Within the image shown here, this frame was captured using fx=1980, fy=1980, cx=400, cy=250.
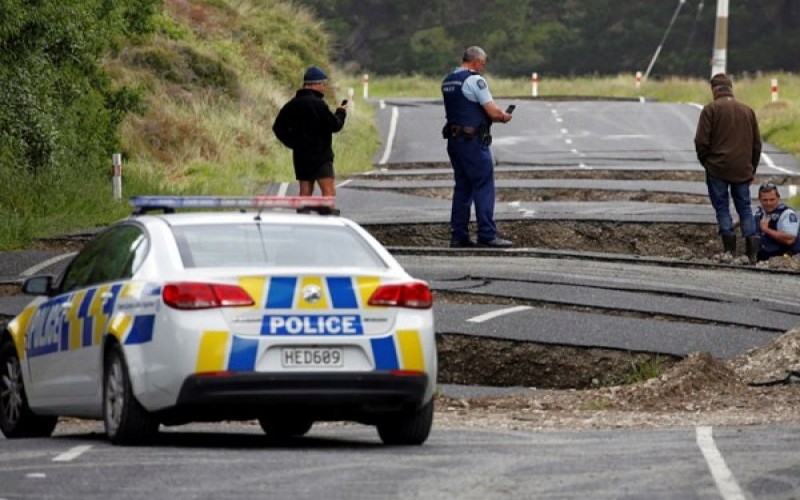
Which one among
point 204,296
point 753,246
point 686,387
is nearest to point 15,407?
point 204,296

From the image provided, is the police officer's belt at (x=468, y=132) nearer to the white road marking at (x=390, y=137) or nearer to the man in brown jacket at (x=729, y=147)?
the man in brown jacket at (x=729, y=147)

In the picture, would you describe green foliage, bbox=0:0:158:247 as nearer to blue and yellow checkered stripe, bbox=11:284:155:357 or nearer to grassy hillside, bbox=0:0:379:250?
grassy hillside, bbox=0:0:379:250

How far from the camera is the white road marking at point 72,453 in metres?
9.62

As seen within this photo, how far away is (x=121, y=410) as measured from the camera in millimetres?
10141

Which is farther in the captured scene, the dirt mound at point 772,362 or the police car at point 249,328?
the dirt mound at point 772,362

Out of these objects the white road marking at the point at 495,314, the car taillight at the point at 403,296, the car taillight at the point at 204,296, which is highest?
the car taillight at the point at 204,296

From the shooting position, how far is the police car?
385 inches

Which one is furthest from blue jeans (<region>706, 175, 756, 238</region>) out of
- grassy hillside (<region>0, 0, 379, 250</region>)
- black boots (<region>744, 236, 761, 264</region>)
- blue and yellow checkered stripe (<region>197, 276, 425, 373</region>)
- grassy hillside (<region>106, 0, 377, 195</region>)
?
blue and yellow checkered stripe (<region>197, 276, 425, 373</region>)

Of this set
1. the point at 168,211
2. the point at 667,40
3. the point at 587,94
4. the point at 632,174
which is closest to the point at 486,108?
the point at 168,211

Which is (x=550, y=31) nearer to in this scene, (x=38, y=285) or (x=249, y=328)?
(x=38, y=285)

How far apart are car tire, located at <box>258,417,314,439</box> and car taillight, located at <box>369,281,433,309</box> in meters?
1.48

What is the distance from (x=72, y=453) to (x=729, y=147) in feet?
43.2

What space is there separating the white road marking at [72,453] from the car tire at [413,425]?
1.61 m

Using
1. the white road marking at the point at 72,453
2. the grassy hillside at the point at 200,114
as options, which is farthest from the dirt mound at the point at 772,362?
the grassy hillside at the point at 200,114
